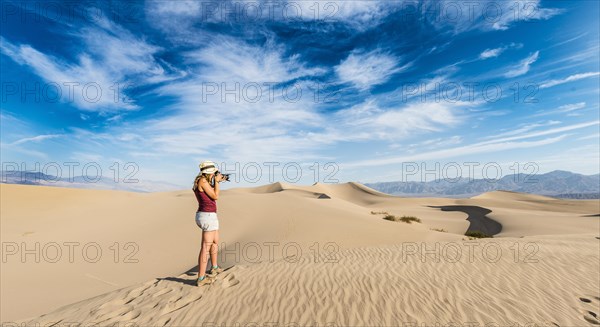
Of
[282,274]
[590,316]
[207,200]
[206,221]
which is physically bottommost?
[590,316]

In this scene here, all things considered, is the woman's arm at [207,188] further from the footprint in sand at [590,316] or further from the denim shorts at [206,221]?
the footprint in sand at [590,316]

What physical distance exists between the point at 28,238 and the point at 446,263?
18709 mm

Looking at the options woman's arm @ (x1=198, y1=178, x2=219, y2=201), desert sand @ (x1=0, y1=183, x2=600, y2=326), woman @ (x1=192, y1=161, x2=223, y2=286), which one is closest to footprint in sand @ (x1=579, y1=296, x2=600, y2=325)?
desert sand @ (x1=0, y1=183, x2=600, y2=326)

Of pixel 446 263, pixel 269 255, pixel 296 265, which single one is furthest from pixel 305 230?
pixel 446 263

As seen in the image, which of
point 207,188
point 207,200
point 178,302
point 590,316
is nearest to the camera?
point 590,316

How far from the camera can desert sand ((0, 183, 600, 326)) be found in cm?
510

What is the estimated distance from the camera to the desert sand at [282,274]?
510 centimetres

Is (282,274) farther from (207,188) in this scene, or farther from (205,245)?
(207,188)

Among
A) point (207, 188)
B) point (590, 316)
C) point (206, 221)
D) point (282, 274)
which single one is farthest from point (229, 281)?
point (590, 316)

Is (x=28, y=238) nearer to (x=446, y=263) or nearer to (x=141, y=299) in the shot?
(x=141, y=299)

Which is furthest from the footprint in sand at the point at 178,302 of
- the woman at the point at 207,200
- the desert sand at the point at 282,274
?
the woman at the point at 207,200

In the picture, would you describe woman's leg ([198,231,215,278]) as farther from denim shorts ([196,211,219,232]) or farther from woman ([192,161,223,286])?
denim shorts ([196,211,219,232])

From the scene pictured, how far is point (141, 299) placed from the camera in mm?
5848

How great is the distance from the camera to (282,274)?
22.9 ft
